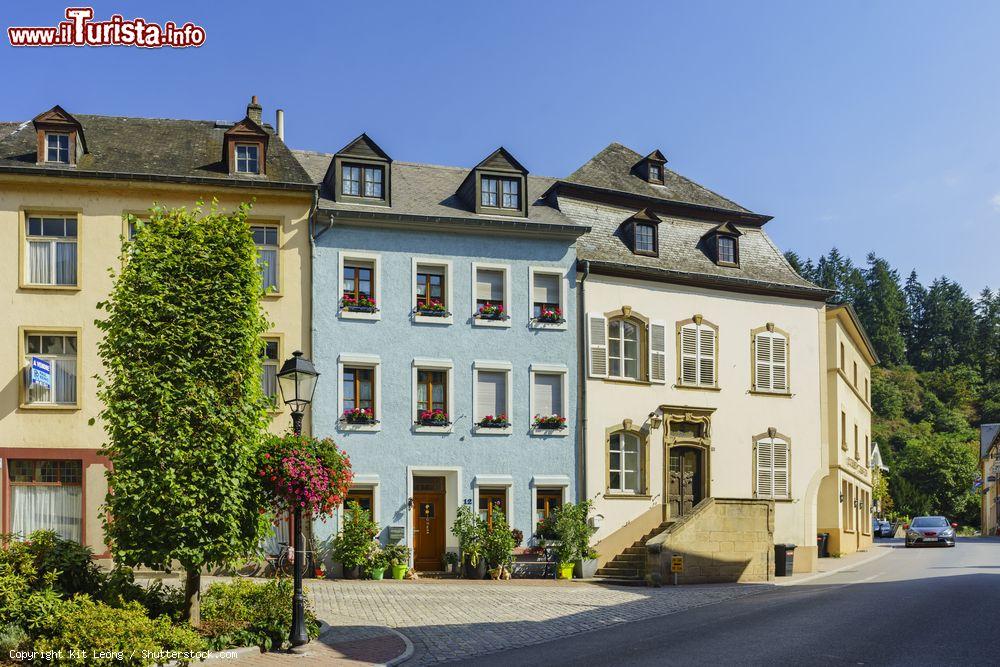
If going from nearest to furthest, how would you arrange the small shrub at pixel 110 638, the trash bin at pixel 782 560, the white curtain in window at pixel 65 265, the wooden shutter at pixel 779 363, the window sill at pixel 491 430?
the small shrub at pixel 110 638 < the white curtain in window at pixel 65 265 < the window sill at pixel 491 430 < the trash bin at pixel 782 560 < the wooden shutter at pixel 779 363

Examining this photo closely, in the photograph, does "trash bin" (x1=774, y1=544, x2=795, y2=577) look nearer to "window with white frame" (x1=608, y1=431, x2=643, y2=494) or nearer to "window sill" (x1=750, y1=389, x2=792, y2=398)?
"window with white frame" (x1=608, y1=431, x2=643, y2=494)

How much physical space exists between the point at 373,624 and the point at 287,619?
3.07m

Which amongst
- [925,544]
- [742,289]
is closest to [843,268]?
[925,544]

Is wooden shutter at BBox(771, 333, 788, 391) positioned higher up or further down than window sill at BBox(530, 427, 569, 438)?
higher up

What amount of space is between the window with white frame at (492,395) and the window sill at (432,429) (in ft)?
2.58

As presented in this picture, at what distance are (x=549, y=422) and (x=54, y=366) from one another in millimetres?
12810

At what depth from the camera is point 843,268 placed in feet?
429

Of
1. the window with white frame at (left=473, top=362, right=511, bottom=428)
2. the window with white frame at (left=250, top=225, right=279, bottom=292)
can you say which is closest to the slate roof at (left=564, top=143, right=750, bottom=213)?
the window with white frame at (left=473, top=362, right=511, bottom=428)

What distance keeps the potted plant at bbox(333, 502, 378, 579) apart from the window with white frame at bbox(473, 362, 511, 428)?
4161 mm

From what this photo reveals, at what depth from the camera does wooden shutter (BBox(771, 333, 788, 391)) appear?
33.3 meters

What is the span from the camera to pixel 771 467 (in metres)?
32.8

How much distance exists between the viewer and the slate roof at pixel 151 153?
1070 inches

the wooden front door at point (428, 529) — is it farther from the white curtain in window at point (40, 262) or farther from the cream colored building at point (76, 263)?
the white curtain in window at point (40, 262)

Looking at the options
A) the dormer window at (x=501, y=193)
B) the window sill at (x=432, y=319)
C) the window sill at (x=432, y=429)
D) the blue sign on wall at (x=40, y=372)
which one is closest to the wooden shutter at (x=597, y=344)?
the dormer window at (x=501, y=193)
